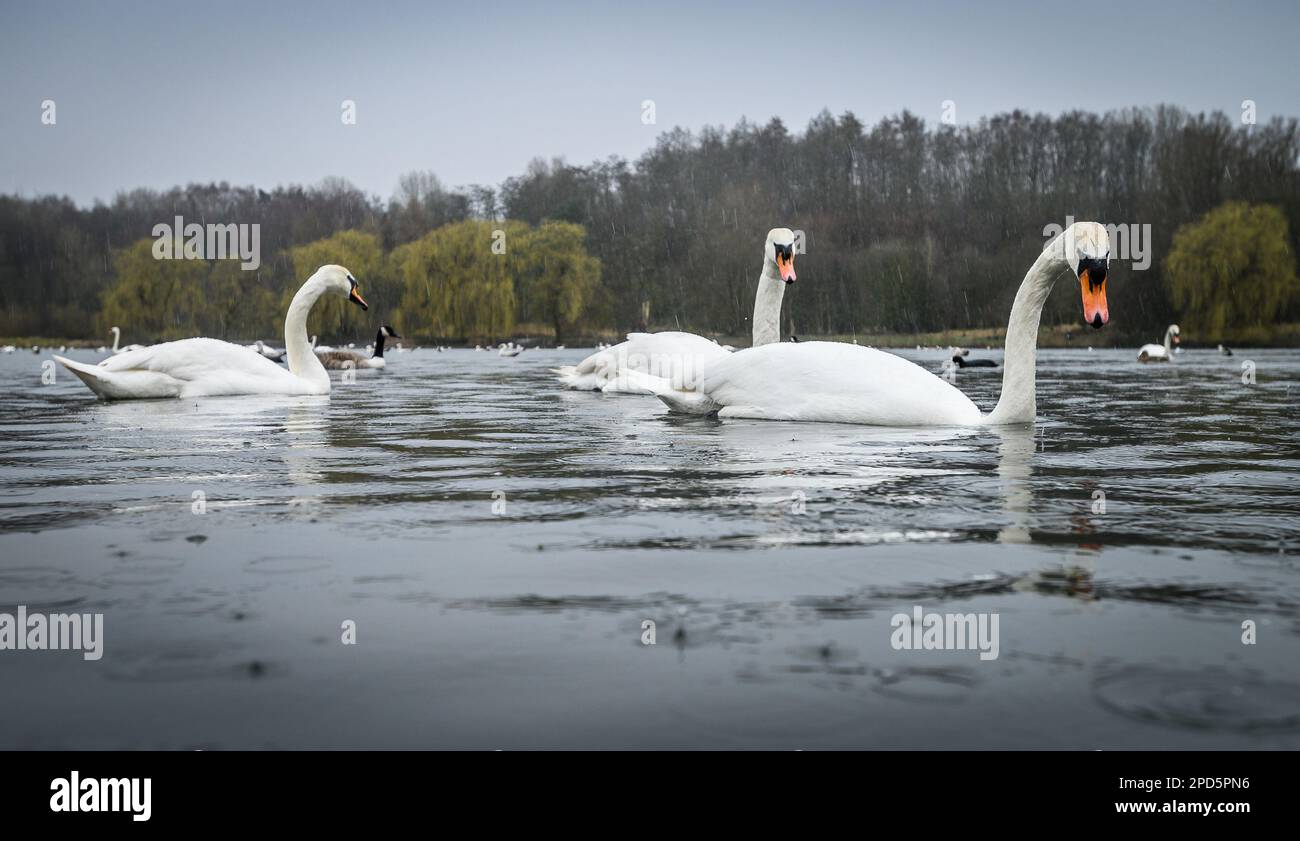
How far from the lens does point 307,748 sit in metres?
2.14

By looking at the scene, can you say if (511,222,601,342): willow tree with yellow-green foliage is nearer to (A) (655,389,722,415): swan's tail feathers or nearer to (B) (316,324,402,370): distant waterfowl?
(B) (316,324,402,370): distant waterfowl

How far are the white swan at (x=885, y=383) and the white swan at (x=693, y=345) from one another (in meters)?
1.04

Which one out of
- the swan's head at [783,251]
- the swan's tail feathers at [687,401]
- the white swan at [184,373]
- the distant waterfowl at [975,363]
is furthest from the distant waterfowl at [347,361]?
the swan's tail feathers at [687,401]

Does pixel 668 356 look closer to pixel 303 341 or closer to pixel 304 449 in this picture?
pixel 303 341

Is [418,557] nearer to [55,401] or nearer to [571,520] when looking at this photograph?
[571,520]

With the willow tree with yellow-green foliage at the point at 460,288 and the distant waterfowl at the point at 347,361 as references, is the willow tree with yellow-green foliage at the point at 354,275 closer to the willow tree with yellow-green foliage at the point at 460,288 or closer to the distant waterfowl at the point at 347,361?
the willow tree with yellow-green foliage at the point at 460,288

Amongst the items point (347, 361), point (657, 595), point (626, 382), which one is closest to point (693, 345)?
point (626, 382)

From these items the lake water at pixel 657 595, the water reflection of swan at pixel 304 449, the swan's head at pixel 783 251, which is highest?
the swan's head at pixel 783 251

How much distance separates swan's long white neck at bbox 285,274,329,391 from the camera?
14102 millimetres

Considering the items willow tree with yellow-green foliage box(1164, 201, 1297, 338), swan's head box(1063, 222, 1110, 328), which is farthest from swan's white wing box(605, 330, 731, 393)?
willow tree with yellow-green foliage box(1164, 201, 1297, 338)

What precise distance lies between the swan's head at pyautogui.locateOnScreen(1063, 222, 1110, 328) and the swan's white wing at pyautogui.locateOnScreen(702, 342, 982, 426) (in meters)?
1.17

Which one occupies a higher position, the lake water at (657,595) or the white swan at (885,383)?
the white swan at (885,383)

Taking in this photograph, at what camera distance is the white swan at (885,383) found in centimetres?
827
